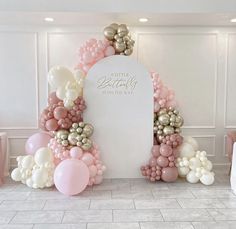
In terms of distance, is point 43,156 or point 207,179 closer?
point 43,156

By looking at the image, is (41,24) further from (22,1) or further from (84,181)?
(84,181)

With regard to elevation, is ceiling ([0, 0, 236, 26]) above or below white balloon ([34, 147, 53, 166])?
above

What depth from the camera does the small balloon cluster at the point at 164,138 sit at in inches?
171

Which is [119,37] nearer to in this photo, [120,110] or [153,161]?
[120,110]

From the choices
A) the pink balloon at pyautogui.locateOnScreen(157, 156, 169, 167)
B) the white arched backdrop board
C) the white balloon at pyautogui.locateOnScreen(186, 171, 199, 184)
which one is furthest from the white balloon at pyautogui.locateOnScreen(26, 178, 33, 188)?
the white balloon at pyautogui.locateOnScreen(186, 171, 199, 184)

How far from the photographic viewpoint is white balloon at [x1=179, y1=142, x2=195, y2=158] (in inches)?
175

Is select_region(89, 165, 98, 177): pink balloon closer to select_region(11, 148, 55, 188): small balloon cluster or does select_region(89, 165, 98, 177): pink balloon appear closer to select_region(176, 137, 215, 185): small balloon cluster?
select_region(11, 148, 55, 188): small balloon cluster

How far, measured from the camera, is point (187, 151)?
4.44 metres

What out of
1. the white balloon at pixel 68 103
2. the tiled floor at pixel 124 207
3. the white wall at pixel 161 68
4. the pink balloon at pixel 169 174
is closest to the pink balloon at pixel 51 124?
the white balloon at pixel 68 103

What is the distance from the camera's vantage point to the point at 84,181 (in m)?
3.88

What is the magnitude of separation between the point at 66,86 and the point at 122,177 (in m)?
1.70

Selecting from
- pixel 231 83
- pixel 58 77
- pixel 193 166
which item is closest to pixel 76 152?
pixel 58 77

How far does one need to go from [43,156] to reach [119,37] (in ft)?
6.92

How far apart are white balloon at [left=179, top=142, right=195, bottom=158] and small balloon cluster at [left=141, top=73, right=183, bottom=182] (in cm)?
8
